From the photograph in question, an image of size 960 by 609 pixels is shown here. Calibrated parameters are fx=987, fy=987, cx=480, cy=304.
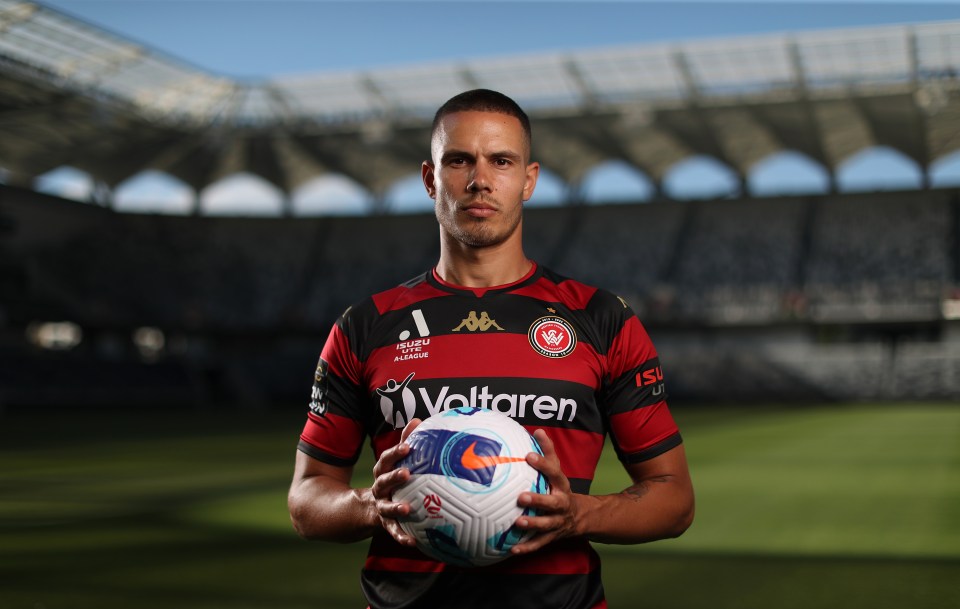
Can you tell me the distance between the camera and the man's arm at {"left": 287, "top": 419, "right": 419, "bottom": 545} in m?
2.72

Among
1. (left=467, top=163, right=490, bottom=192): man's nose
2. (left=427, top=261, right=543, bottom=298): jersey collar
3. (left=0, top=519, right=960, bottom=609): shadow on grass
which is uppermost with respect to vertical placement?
(left=467, top=163, right=490, bottom=192): man's nose

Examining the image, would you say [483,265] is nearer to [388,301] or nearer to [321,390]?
[388,301]

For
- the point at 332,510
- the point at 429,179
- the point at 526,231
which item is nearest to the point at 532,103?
the point at 526,231

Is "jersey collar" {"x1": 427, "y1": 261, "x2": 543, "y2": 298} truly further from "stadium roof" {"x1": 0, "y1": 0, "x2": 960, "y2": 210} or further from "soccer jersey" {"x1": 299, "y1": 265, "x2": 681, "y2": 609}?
"stadium roof" {"x1": 0, "y1": 0, "x2": 960, "y2": 210}

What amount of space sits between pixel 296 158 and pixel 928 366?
1414 inches

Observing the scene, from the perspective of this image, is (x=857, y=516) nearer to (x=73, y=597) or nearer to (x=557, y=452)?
(x=73, y=597)

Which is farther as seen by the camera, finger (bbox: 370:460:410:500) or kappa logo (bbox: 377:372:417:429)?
kappa logo (bbox: 377:372:417:429)

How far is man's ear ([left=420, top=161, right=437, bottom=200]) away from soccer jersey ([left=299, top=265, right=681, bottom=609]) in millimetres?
282

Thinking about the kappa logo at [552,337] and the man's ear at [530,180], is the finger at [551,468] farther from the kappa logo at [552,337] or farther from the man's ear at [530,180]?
the man's ear at [530,180]

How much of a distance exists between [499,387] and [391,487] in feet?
1.57

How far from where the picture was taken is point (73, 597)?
6.41 meters

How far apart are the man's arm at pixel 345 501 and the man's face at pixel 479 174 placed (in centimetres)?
65

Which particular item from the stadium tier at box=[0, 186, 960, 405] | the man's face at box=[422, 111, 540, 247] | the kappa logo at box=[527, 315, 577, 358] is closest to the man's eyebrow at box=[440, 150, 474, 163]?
the man's face at box=[422, 111, 540, 247]

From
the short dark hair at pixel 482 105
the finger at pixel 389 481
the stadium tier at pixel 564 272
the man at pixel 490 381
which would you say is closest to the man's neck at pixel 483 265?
the man at pixel 490 381
